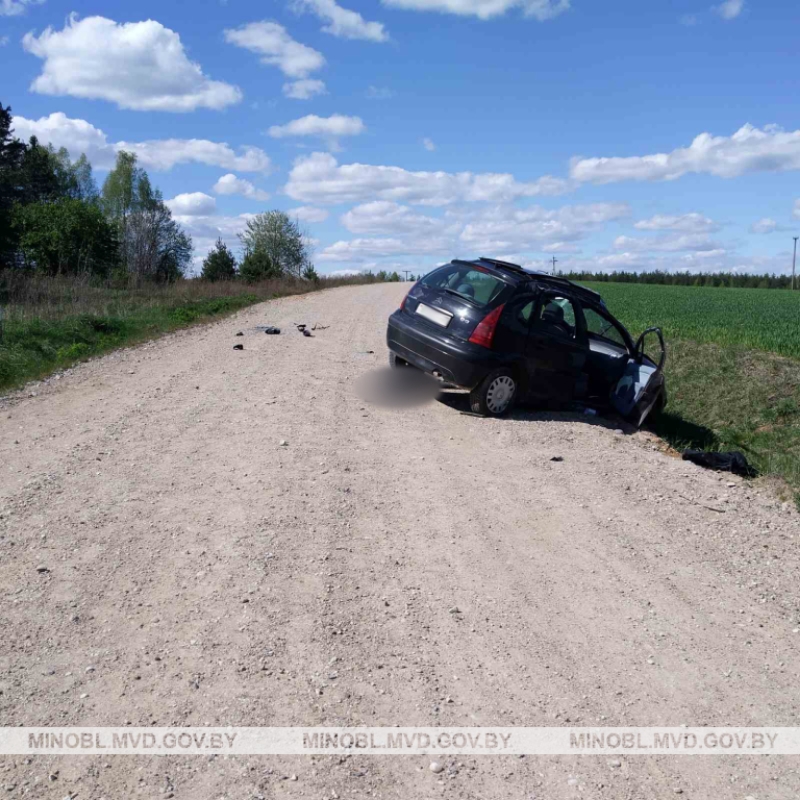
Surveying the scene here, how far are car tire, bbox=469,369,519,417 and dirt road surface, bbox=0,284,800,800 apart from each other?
1.15m

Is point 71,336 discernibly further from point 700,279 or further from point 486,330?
point 700,279

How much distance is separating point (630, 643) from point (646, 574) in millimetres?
1033

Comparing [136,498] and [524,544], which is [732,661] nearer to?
[524,544]

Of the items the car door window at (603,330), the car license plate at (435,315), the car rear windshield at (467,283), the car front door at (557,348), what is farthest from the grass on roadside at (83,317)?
the car door window at (603,330)

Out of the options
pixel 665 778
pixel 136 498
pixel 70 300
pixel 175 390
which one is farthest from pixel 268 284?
pixel 665 778

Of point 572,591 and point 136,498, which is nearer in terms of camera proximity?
point 572,591

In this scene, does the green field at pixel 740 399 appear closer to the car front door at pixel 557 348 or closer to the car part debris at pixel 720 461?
the car part debris at pixel 720 461

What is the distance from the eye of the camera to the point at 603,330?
11.0m

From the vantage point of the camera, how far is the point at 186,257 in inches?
2832

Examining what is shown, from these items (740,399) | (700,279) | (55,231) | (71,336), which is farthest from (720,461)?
(700,279)

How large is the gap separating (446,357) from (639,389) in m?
2.69

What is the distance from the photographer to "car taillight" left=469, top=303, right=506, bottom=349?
29.8ft

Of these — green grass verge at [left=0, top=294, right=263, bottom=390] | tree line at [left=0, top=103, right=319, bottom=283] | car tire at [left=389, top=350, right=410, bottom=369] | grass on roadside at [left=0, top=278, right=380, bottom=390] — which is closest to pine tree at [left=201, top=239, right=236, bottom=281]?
tree line at [left=0, top=103, right=319, bottom=283]

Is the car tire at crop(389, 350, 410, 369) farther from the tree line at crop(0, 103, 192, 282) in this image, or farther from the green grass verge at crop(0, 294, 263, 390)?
the tree line at crop(0, 103, 192, 282)
